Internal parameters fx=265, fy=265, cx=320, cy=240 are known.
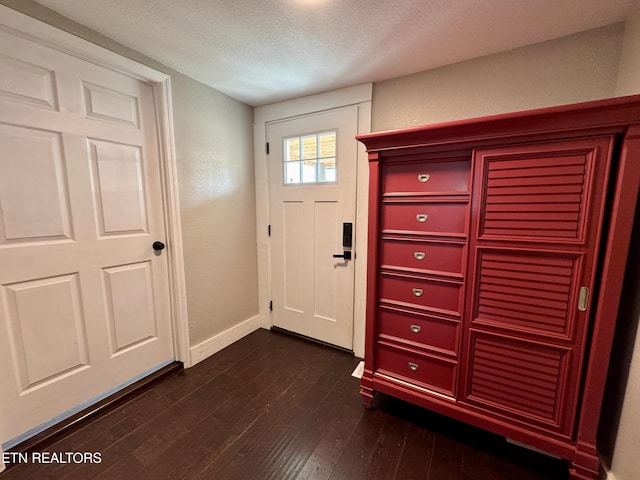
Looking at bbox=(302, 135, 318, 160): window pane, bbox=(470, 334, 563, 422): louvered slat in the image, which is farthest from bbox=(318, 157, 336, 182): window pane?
bbox=(470, 334, 563, 422): louvered slat

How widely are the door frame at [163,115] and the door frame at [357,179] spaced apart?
83 centimetres

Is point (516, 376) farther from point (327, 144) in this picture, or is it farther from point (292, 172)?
point (292, 172)

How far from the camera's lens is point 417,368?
1555mm

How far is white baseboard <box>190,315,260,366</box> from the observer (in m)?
2.17

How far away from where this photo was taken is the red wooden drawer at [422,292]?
143 cm

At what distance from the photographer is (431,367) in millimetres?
1519

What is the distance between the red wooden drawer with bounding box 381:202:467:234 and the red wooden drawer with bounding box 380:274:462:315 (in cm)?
29

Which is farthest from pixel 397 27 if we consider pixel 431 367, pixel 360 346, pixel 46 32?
pixel 360 346

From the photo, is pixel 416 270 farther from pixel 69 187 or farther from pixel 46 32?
pixel 46 32

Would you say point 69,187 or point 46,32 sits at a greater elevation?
point 46,32

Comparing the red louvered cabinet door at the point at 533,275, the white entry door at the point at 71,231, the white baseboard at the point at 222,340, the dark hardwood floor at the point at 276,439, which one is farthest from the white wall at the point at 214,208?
the red louvered cabinet door at the point at 533,275

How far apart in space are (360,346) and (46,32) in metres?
2.74

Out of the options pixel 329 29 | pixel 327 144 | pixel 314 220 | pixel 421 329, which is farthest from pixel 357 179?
pixel 421 329

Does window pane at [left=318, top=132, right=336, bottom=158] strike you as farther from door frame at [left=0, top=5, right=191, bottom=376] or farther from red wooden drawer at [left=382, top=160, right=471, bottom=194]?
door frame at [left=0, top=5, right=191, bottom=376]
